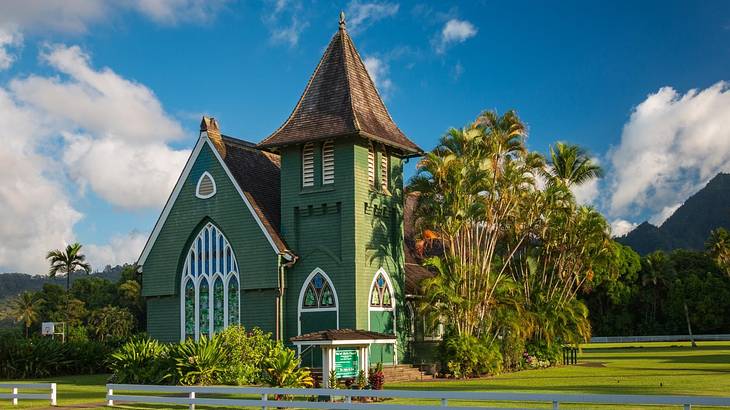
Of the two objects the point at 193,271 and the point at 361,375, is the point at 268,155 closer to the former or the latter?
the point at 193,271

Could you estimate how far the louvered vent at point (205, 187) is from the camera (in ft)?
123

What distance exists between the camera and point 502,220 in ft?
128

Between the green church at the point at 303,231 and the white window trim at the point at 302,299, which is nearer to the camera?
the white window trim at the point at 302,299

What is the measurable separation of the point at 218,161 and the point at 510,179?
1303cm

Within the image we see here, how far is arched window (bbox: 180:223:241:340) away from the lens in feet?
120

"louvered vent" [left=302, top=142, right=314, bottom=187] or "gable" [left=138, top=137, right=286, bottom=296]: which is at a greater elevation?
"louvered vent" [left=302, top=142, right=314, bottom=187]

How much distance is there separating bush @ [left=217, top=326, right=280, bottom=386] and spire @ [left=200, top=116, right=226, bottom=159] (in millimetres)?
10958

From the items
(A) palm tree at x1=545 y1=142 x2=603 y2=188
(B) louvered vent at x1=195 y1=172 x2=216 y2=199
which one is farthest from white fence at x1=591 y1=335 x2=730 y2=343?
(B) louvered vent at x1=195 y1=172 x2=216 y2=199

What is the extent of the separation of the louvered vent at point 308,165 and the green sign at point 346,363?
1033 centimetres

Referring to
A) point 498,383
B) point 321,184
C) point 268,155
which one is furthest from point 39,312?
point 498,383

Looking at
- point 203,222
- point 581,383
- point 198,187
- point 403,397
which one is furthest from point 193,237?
point 403,397

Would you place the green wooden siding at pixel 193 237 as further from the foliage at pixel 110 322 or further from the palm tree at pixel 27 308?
the palm tree at pixel 27 308

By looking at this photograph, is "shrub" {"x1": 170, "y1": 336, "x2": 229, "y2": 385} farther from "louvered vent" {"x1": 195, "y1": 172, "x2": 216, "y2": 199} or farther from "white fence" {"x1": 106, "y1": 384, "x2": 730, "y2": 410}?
"louvered vent" {"x1": 195, "y1": 172, "x2": 216, "y2": 199}

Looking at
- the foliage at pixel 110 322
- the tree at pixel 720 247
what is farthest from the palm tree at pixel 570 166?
the foliage at pixel 110 322
